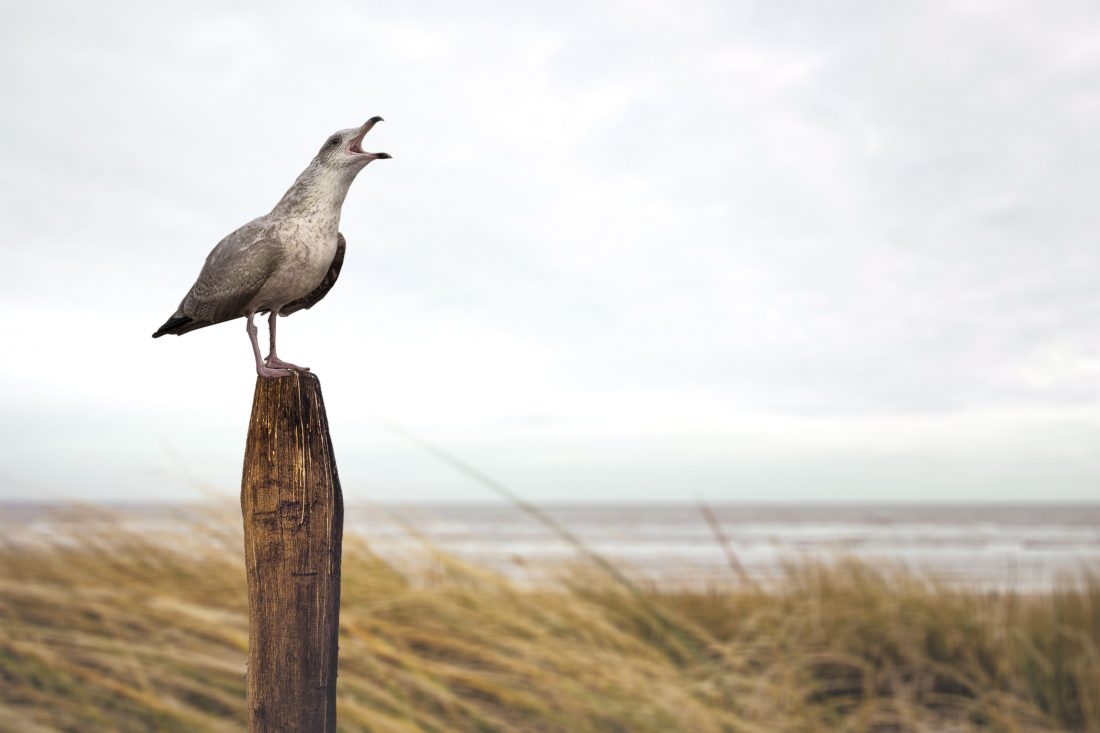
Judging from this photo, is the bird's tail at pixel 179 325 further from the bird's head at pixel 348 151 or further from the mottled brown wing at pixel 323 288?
the bird's head at pixel 348 151

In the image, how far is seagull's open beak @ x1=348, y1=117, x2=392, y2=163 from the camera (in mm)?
2076

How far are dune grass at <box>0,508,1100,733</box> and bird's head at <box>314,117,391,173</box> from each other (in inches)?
81.4

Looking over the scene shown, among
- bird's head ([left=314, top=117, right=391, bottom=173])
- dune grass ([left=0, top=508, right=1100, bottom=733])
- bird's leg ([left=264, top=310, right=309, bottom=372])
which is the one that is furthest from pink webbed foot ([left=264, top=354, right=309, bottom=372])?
dune grass ([left=0, top=508, right=1100, bottom=733])

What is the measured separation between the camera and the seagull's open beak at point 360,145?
6.81 feet

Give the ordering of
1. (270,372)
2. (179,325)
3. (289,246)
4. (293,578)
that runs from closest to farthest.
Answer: (293,578), (270,372), (289,246), (179,325)

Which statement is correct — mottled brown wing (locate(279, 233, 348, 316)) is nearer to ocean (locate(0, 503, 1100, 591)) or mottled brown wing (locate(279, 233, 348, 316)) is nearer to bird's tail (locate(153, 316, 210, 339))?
bird's tail (locate(153, 316, 210, 339))

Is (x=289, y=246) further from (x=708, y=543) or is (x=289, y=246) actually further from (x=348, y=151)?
(x=708, y=543)

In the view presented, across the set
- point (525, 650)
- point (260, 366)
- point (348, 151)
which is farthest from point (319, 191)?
point (525, 650)

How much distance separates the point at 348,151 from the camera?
2088 mm

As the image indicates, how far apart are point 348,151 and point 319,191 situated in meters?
0.12

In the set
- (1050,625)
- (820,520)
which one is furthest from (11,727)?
(820,520)

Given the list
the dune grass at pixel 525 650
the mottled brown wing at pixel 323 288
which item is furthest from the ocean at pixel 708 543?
the mottled brown wing at pixel 323 288

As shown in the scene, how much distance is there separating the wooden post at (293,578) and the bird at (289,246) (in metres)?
0.26

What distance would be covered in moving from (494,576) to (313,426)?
2.63 meters
